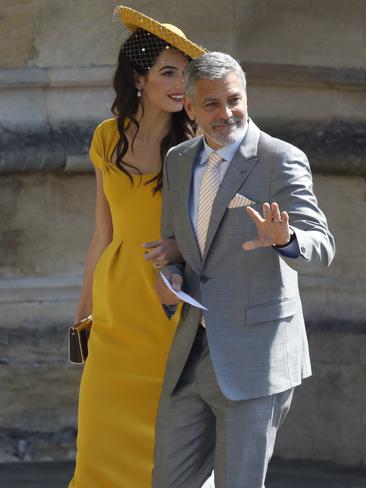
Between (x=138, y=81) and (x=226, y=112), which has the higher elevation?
(x=226, y=112)

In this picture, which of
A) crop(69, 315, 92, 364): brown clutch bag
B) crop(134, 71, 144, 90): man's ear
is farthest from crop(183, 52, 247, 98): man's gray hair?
crop(69, 315, 92, 364): brown clutch bag

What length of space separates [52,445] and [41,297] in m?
0.66

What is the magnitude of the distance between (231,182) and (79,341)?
4.00ft

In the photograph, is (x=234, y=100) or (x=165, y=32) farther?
(x=165, y=32)

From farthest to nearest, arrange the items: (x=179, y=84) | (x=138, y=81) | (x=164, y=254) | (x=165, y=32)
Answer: (x=138, y=81) → (x=179, y=84) → (x=165, y=32) → (x=164, y=254)

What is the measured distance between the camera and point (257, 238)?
12.5 feet

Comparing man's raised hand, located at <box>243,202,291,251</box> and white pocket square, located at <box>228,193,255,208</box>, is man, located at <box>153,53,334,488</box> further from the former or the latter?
man's raised hand, located at <box>243,202,291,251</box>

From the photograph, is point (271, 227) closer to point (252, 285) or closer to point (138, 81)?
point (252, 285)

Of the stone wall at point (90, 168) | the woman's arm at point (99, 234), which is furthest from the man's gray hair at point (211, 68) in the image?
the stone wall at point (90, 168)

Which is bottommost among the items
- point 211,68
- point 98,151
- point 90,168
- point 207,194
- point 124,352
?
point 90,168

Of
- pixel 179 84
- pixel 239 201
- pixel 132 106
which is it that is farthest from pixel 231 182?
pixel 132 106

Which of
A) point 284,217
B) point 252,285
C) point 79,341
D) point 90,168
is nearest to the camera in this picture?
point 284,217

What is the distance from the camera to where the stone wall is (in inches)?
247

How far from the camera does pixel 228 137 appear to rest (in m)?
4.09
